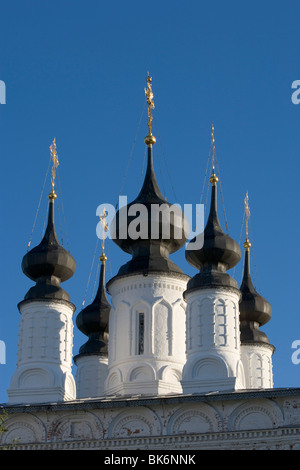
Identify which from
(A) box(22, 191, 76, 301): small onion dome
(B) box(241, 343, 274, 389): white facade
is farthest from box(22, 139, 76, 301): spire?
(B) box(241, 343, 274, 389): white facade

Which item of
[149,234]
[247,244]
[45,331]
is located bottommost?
[45,331]

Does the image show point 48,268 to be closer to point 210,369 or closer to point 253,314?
point 210,369

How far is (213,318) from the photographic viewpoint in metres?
24.1

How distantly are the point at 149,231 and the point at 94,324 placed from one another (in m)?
4.50

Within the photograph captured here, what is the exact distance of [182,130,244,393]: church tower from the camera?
2362cm

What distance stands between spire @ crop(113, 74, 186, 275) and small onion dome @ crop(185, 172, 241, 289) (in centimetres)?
88

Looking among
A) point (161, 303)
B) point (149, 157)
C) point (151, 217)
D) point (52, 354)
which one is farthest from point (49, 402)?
point (149, 157)

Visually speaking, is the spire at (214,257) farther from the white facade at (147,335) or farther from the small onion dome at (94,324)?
the small onion dome at (94,324)

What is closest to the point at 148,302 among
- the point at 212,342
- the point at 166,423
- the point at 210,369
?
the point at 212,342

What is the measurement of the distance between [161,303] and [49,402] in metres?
3.57

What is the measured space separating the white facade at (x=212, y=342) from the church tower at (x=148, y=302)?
0.86m

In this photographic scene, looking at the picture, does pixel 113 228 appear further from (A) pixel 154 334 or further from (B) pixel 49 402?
(B) pixel 49 402
